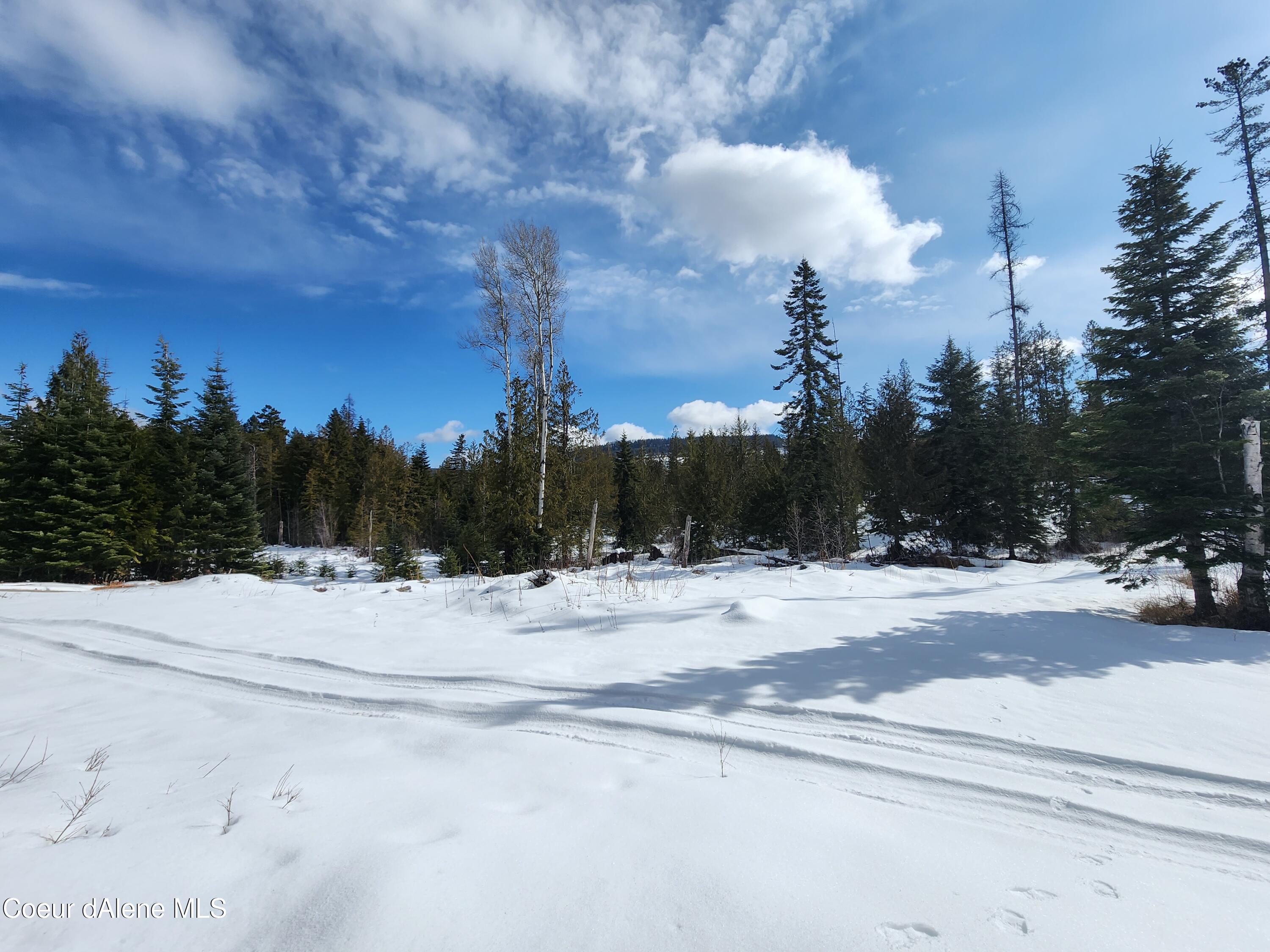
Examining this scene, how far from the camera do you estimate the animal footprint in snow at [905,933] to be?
167cm

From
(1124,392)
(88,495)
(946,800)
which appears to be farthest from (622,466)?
(946,800)

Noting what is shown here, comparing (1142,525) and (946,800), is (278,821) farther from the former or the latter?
(1142,525)

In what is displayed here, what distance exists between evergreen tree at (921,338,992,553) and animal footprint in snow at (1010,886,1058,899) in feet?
56.2

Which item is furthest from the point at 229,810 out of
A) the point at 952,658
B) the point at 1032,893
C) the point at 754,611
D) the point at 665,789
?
the point at 952,658

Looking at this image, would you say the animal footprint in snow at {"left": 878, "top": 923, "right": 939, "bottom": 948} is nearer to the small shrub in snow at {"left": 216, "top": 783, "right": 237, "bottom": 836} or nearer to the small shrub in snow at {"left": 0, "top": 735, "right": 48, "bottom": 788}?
the small shrub in snow at {"left": 216, "top": 783, "right": 237, "bottom": 836}

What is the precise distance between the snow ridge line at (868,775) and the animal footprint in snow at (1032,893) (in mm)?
475

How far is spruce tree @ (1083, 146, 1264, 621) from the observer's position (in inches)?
262

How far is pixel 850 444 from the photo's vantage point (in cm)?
1802

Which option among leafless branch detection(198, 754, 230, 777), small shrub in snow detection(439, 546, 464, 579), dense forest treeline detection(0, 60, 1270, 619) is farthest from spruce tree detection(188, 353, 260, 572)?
leafless branch detection(198, 754, 230, 777)

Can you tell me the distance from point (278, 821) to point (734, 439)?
40134 mm

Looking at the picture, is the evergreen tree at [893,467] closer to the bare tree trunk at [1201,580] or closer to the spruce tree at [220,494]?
the bare tree trunk at [1201,580]

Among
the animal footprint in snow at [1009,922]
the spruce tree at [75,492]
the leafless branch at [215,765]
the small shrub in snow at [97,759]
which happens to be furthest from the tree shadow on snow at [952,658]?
the spruce tree at [75,492]

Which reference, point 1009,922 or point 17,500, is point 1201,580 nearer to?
point 1009,922

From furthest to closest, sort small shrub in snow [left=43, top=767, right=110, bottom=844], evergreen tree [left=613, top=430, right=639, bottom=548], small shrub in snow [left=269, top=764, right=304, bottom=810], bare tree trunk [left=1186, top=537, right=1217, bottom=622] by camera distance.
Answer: evergreen tree [left=613, top=430, right=639, bottom=548] → bare tree trunk [left=1186, top=537, right=1217, bottom=622] → small shrub in snow [left=269, top=764, right=304, bottom=810] → small shrub in snow [left=43, top=767, right=110, bottom=844]
